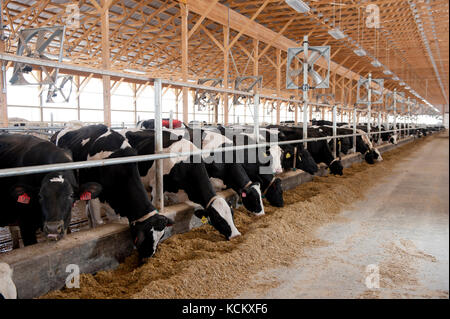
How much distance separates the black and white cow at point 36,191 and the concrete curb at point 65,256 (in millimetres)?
156

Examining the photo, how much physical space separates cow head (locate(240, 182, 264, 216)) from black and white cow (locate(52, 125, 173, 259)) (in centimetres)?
175

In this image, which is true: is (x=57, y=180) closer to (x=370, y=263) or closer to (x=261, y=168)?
(x=370, y=263)

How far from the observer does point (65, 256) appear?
3148 mm

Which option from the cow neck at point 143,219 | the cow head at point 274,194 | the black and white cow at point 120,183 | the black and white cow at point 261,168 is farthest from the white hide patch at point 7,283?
the cow head at point 274,194

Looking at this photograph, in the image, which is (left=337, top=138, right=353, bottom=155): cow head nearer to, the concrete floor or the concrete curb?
the concrete floor

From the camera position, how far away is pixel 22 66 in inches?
214

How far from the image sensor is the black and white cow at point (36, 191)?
10.5 ft

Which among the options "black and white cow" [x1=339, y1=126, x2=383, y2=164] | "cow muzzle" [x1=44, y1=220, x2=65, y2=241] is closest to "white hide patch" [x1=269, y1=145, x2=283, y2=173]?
"cow muzzle" [x1=44, y1=220, x2=65, y2=241]

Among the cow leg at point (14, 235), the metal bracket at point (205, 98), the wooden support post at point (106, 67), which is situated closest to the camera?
the cow leg at point (14, 235)

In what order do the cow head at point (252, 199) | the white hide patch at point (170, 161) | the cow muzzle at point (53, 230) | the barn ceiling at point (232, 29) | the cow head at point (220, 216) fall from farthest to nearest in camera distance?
the barn ceiling at point (232, 29) → the cow head at point (252, 199) → the white hide patch at point (170, 161) → the cow head at point (220, 216) → the cow muzzle at point (53, 230)

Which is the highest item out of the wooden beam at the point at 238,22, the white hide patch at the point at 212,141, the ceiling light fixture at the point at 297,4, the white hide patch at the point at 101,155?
the wooden beam at the point at 238,22

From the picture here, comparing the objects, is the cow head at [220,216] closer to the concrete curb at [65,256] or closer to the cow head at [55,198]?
the concrete curb at [65,256]

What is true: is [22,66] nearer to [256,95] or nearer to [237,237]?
[256,95]

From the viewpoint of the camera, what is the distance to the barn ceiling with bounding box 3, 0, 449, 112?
1337 centimetres
